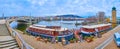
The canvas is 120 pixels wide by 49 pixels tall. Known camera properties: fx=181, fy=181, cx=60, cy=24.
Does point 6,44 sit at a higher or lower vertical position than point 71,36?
higher

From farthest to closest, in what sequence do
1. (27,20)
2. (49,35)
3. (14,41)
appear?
(27,20) → (49,35) → (14,41)

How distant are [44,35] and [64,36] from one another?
2.82m

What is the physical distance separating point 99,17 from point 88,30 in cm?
2505

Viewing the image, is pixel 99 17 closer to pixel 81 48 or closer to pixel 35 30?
pixel 35 30

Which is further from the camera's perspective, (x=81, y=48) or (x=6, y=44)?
(x=81, y=48)

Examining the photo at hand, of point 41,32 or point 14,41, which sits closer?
point 14,41

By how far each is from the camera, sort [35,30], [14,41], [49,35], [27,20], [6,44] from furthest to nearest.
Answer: [27,20] < [35,30] < [49,35] < [14,41] < [6,44]

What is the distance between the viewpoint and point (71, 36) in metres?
25.1

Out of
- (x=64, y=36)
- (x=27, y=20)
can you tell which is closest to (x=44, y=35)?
(x=64, y=36)

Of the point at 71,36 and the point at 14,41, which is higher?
the point at 14,41

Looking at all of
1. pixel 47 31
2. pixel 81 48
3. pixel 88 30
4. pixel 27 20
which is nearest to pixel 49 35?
pixel 47 31

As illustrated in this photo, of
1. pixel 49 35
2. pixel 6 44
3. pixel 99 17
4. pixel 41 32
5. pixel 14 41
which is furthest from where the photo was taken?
pixel 99 17

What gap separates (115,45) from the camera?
13336mm

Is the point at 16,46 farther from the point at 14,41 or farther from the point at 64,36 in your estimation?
the point at 64,36
